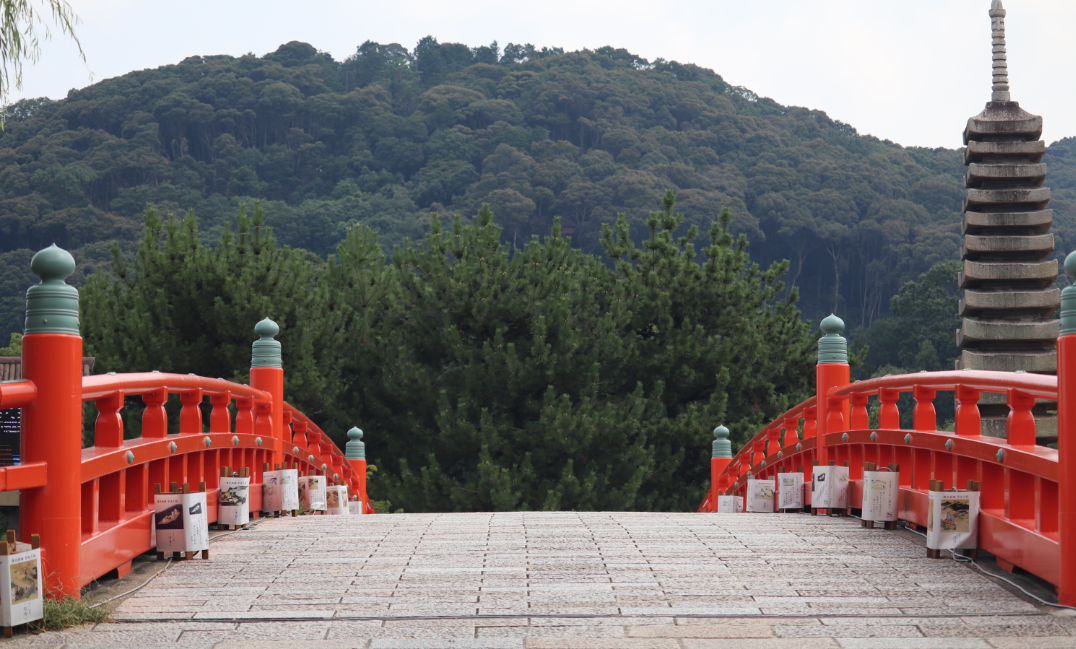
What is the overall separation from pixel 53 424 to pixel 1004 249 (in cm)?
1473

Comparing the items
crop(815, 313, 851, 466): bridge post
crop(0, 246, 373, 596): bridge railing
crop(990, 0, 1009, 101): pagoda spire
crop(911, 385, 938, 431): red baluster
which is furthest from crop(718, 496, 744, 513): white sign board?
crop(990, 0, 1009, 101): pagoda spire

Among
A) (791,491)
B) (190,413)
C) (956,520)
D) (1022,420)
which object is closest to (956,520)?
(956,520)

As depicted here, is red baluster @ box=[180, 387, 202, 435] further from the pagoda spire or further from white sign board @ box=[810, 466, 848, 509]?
the pagoda spire

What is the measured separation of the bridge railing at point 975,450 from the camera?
413 centimetres

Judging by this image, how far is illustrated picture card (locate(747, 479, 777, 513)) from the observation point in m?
9.22

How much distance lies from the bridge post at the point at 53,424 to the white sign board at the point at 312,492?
4.74 metres

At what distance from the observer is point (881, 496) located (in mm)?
6078

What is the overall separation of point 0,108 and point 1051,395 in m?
6.28

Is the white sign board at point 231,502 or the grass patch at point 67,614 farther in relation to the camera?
the white sign board at point 231,502

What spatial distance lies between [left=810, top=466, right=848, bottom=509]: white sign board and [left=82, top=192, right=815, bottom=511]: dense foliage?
8.96 m

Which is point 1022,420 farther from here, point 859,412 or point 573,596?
point 859,412

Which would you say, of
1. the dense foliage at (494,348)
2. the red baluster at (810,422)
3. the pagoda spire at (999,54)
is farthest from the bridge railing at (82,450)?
the pagoda spire at (999,54)

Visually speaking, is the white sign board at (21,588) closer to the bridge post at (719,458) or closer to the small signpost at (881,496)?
the small signpost at (881,496)

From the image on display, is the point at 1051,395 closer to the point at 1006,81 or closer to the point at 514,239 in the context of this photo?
the point at 1006,81
